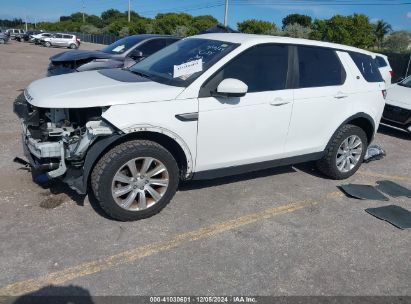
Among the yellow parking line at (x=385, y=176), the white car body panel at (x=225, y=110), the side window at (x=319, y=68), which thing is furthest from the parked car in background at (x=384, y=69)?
the side window at (x=319, y=68)

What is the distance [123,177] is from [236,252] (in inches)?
49.5

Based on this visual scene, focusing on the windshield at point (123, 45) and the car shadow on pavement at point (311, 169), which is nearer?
the car shadow on pavement at point (311, 169)

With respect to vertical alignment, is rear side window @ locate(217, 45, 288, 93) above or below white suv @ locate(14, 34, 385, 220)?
above

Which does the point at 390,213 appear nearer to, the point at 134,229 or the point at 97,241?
the point at 134,229

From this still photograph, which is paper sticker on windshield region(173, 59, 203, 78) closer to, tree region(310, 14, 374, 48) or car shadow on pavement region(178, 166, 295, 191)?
car shadow on pavement region(178, 166, 295, 191)

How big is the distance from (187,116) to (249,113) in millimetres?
748

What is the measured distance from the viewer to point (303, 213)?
4547 mm

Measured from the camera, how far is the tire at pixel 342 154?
5.33 metres

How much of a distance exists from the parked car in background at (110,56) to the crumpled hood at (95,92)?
3844mm

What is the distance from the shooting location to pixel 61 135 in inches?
149

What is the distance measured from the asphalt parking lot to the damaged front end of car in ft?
1.65

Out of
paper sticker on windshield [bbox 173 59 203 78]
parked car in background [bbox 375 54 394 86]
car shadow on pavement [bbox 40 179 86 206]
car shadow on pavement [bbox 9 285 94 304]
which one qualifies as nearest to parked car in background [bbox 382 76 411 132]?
parked car in background [bbox 375 54 394 86]

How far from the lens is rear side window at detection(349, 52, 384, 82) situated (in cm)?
544

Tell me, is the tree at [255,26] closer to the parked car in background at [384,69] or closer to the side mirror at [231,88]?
the parked car in background at [384,69]
